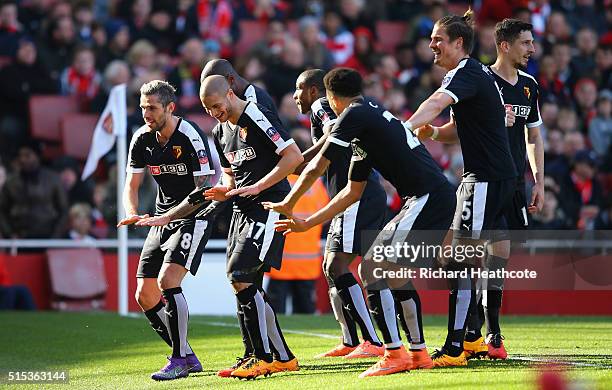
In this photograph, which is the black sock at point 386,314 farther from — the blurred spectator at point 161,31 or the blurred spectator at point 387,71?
the blurred spectator at point 161,31

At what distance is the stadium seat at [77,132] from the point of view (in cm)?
1767

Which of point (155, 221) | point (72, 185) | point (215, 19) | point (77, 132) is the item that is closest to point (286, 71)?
point (215, 19)

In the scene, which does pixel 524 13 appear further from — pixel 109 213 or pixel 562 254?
pixel 109 213

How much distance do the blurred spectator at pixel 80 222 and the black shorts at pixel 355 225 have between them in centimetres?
731

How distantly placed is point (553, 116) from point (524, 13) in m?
1.77

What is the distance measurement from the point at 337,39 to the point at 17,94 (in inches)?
231

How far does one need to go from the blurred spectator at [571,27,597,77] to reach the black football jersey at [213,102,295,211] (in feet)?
40.8

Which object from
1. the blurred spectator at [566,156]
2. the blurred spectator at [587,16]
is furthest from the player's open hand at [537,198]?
the blurred spectator at [587,16]

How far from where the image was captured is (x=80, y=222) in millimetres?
16172

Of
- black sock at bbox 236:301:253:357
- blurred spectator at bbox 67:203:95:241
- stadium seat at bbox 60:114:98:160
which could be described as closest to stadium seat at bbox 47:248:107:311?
blurred spectator at bbox 67:203:95:241

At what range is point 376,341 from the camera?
374 inches

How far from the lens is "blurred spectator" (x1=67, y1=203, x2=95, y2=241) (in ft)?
53.1

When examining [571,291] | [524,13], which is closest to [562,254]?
[571,291]

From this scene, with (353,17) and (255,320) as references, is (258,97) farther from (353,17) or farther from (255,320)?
(353,17)
